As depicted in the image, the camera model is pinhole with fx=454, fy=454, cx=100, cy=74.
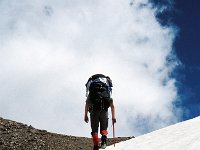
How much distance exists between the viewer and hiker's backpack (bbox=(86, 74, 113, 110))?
47.1ft

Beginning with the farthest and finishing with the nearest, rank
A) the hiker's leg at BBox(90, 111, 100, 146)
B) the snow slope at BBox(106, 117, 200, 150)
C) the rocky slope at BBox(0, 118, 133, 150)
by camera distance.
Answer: the rocky slope at BBox(0, 118, 133, 150) → the hiker's leg at BBox(90, 111, 100, 146) → the snow slope at BBox(106, 117, 200, 150)

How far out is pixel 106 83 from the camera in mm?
14555

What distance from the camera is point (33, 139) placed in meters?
20.5

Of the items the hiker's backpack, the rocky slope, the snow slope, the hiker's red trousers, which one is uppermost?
the rocky slope

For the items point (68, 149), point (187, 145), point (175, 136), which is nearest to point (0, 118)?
point (68, 149)

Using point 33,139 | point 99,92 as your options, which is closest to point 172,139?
point 99,92

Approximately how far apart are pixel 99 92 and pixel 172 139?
272cm


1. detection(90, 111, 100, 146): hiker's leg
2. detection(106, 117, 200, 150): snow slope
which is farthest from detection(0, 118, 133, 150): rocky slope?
detection(90, 111, 100, 146): hiker's leg

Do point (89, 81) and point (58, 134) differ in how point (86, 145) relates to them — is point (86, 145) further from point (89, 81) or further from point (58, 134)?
point (89, 81)

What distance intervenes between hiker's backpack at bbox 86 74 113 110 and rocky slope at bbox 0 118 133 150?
19.0 ft

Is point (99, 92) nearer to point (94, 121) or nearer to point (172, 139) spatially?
point (94, 121)

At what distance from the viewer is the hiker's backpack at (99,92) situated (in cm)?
1434

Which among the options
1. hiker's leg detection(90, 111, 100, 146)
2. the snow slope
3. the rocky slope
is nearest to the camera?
the snow slope

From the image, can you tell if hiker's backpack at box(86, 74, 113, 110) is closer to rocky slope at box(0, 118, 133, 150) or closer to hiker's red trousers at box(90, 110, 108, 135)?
hiker's red trousers at box(90, 110, 108, 135)
